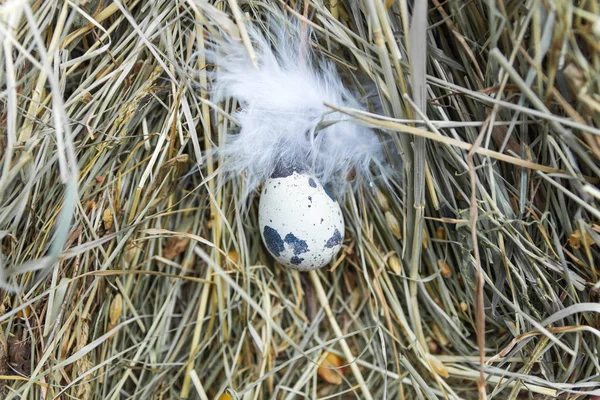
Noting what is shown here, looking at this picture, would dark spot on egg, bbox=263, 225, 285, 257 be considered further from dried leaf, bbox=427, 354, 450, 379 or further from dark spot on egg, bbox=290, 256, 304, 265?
dried leaf, bbox=427, 354, 450, 379

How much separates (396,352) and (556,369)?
356mm

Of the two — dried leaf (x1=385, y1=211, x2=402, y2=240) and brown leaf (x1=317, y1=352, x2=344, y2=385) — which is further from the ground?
dried leaf (x1=385, y1=211, x2=402, y2=240)

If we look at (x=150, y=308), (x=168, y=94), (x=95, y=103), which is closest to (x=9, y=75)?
(x=95, y=103)

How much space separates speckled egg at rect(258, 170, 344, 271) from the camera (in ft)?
3.31

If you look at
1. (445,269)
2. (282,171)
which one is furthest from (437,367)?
(282,171)

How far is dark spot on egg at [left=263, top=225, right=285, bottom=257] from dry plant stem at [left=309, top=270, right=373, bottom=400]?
152mm

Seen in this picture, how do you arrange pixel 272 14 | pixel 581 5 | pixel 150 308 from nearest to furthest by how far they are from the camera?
pixel 581 5
pixel 272 14
pixel 150 308

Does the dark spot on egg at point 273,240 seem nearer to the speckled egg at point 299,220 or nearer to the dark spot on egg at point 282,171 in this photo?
the speckled egg at point 299,220

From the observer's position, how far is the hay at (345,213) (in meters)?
0.91

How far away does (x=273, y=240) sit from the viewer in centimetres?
104

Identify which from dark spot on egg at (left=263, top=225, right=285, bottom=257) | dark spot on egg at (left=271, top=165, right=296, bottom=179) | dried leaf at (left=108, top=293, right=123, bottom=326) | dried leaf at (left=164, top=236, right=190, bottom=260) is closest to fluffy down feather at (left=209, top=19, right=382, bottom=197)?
dark spot on egg at (left=271, top=165, right=296, bottom=179)

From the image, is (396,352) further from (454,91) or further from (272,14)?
(272,14)

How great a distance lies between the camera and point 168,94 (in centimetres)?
107

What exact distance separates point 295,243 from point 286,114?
285mm
